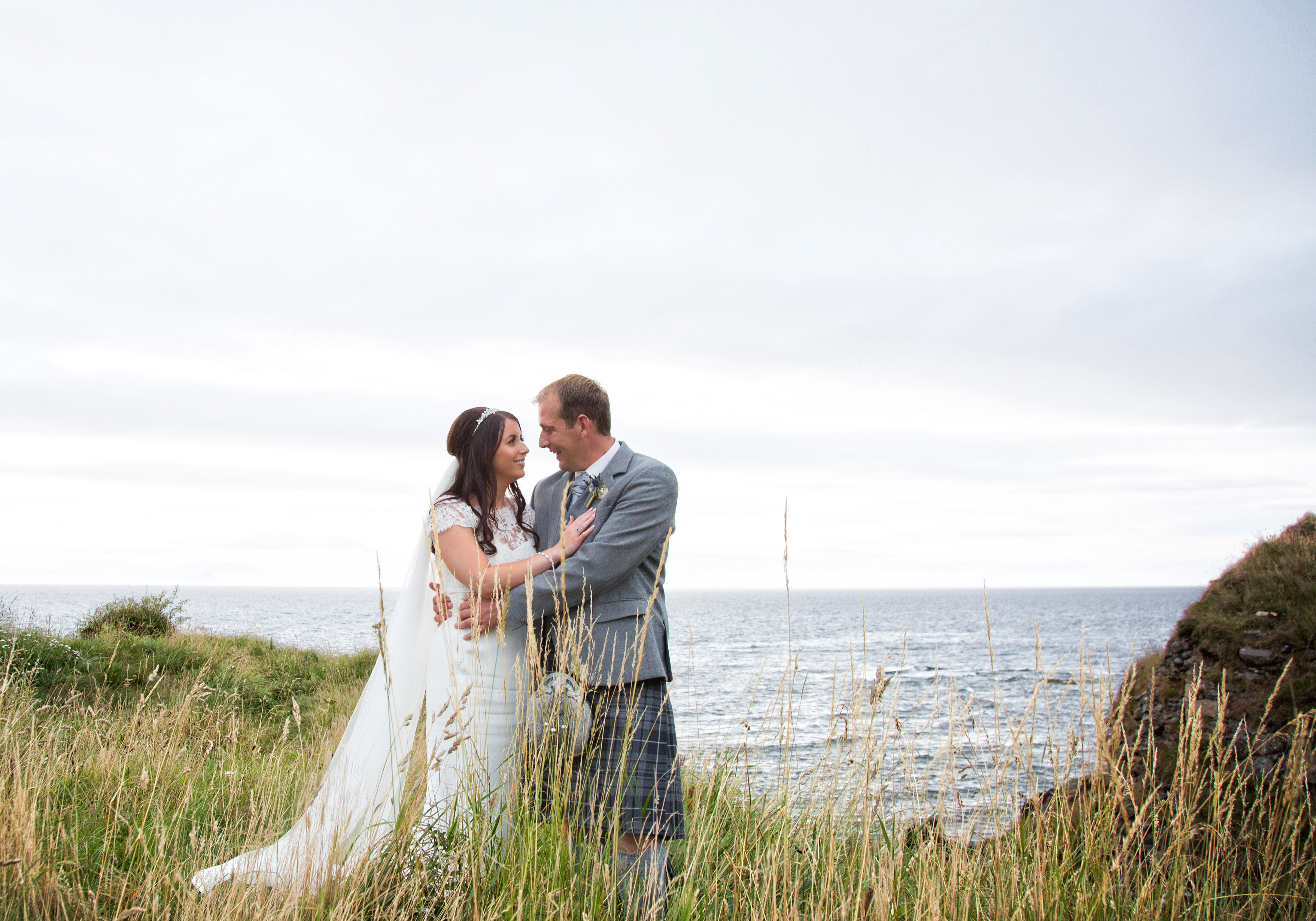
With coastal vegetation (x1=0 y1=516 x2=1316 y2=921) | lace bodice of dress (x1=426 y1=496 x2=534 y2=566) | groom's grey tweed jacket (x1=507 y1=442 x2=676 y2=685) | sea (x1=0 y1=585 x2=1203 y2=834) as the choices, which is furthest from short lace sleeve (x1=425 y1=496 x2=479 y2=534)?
coastal vegetation (x1=0 y1=516 x2=1316 y2=921)

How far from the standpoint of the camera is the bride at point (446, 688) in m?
2.38

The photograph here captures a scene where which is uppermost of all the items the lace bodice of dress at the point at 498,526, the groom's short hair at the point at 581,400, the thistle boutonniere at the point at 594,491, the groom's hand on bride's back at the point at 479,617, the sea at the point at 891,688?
the groom's short hair at the point at 581,400

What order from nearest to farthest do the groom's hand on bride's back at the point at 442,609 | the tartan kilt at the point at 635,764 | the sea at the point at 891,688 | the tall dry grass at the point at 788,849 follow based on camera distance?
→ the tall dry grass at the point at 788,849 < the sea at the point at 891,688 < the tartan kilt at the point at 635,764 < the groom's hand on bride's back at the point at 442,609

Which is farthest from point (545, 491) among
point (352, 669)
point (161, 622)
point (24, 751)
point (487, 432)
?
point (161, 622)

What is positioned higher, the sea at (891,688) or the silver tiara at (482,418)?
the silver tiara at (482,418)

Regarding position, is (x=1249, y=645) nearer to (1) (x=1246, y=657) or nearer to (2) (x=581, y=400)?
(1) (x=1246, y=657)

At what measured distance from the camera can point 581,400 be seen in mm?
3439

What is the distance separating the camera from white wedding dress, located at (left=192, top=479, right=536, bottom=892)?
234 centimetres

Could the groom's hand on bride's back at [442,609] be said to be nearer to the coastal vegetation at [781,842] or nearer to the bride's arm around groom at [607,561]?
the bride's arm around groom at [607,561]

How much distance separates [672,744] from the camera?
310 centimetres

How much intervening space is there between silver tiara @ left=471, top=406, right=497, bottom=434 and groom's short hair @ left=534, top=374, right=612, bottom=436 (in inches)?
10.5

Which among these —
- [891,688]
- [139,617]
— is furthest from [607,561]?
[139,617]

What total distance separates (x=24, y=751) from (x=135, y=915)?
265 cm

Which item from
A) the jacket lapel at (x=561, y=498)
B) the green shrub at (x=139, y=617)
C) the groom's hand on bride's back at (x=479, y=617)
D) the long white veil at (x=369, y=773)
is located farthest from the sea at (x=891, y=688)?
the green shrub at (x=139, y=617)
